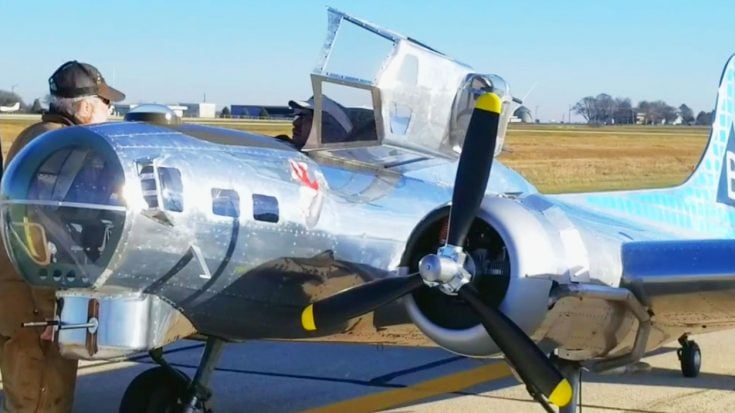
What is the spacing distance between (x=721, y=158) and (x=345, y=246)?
5.13 metres

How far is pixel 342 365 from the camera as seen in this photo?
9.72 meters

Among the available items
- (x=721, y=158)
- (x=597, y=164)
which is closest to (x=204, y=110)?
(x=597, y=164)

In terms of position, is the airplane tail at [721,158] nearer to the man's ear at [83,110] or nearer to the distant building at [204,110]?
the man's ear at [83,110]

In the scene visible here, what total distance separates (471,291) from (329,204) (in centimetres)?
124

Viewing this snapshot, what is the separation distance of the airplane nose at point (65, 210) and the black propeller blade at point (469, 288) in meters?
1.25

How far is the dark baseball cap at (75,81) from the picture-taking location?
21.0 feet

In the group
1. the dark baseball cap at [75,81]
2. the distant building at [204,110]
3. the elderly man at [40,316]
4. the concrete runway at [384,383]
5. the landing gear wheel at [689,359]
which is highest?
the dark baseball cap at [75,81]

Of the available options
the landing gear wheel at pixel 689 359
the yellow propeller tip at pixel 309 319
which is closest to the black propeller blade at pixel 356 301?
the yellow propeller tip at pixel 309 319

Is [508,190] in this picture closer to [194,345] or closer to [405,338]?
[405,338]

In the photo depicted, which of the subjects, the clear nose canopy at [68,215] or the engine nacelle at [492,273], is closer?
the clear nose canopy at [68,215]

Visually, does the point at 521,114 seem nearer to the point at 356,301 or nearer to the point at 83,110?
the point at 356,301

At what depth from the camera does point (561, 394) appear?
5613 mm

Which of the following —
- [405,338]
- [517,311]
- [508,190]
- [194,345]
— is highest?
[508,190]

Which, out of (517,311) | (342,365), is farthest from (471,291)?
(342,365)
